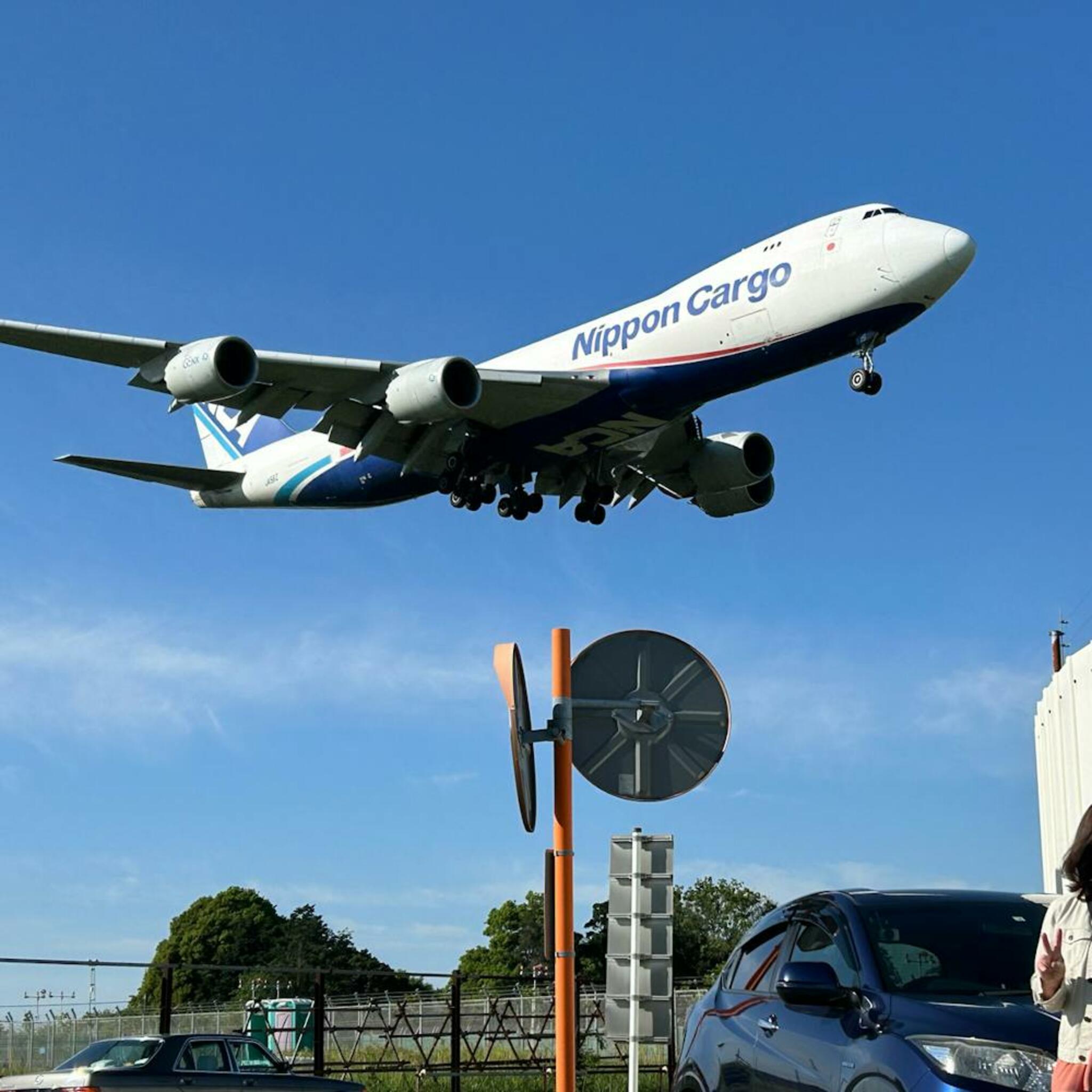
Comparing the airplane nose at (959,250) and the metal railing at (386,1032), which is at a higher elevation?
the airplane nose at (959,250)

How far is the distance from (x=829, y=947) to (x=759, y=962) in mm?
761

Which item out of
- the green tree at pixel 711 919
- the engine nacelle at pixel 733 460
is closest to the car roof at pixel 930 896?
the engine nacelle at pixel 733 460

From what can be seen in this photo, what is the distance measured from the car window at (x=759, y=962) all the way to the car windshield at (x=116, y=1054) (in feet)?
21.8

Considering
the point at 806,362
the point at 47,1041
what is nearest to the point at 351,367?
the point at 806,362

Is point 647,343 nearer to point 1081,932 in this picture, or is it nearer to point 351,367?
point 351,367

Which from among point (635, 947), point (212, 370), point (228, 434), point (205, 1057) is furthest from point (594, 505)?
point (635, 947)

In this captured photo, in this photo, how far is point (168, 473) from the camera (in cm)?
4056

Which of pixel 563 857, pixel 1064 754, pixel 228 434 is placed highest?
pixel 228 434

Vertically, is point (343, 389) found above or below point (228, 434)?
below

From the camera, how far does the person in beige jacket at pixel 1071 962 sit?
453 centimetres

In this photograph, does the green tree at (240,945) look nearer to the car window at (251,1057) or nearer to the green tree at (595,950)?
the green tree at (595,950)

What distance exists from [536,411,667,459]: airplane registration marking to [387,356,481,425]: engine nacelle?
12.1ft

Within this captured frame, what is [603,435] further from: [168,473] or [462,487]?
[168,473]

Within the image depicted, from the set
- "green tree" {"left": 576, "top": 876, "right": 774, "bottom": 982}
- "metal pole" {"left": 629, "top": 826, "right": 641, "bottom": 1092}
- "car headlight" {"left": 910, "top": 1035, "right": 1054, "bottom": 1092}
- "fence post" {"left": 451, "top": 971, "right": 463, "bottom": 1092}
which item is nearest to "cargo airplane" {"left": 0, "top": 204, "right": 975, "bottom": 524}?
"fence post" {"left": 451, "top": 971, "right": 463, "bottom": 1092}
